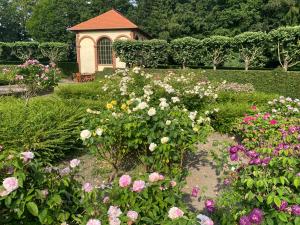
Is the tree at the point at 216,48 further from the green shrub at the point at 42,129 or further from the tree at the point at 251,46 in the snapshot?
the green shrub at the point at 42,129

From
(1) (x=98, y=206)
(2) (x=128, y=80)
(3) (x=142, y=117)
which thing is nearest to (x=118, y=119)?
(3) (x=142, y=117)

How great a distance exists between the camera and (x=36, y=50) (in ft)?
103

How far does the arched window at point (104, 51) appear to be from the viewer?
29.5 meters

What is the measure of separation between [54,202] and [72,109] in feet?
16.4

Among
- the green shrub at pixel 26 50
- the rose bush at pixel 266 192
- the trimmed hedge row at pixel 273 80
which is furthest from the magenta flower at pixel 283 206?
the green shrub at pixel 26 50

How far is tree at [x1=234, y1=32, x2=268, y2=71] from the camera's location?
68.8 ft

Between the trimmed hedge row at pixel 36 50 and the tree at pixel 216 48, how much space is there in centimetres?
1396

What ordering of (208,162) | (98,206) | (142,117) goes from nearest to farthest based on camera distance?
(98,206)
(142,117)
(208,162)

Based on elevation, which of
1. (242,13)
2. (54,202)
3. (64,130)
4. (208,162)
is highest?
(242,13)

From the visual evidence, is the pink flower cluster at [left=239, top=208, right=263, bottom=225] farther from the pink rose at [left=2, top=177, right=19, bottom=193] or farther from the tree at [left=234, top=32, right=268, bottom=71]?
the tree at [left=234, top=32, right=268, bottom=71]

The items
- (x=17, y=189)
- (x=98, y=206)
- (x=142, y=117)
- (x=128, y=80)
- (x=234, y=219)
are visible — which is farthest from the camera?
(x=128, y=80)

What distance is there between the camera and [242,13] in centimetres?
3566

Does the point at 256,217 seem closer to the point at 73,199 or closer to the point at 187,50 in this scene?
the point at 73,199

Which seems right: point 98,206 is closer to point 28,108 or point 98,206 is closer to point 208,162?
point 208,162
